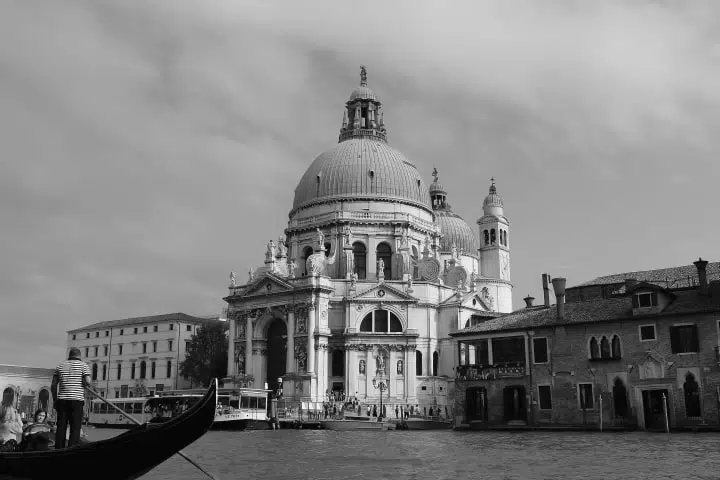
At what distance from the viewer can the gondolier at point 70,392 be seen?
12.6 meters

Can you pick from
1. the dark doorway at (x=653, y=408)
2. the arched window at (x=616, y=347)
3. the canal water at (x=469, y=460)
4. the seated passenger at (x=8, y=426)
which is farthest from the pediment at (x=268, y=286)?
the seated passenger at (x=8, y=426)

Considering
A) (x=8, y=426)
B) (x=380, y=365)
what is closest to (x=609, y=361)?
(x=380, y=365)

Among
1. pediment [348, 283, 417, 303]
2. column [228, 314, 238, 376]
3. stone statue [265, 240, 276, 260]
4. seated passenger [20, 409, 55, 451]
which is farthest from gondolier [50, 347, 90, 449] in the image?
stone statue [265, 240, 276, 260]

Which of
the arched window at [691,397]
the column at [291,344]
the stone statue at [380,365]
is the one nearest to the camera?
the arched window at [691,397]

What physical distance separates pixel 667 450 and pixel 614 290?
73.7 feet

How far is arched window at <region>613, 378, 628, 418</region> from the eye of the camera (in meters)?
35.9

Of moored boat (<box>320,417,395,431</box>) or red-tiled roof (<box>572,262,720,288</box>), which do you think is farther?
moored boat (<box>320,417,395,431</box>)

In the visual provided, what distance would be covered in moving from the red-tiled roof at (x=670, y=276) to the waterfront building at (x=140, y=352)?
43688mm

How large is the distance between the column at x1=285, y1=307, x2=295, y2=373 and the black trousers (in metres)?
48.8

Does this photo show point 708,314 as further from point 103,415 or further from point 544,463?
A: point 103,415

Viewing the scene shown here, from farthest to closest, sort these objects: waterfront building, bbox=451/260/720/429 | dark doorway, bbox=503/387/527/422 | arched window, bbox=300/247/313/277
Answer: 1. arched window, bbox=300/247/313/277
2. dark doorway, bbox=503/387/527/422
3. waterfront building, bbox=451/260/720/429

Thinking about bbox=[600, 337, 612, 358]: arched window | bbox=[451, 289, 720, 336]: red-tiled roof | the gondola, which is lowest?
the gondola

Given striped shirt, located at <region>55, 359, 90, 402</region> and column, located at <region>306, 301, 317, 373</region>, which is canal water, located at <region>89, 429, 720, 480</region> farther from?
column, located at <region>306, 301, 317, 373</region>

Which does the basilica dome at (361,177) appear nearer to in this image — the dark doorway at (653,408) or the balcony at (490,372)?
the balcony at (490,372)
